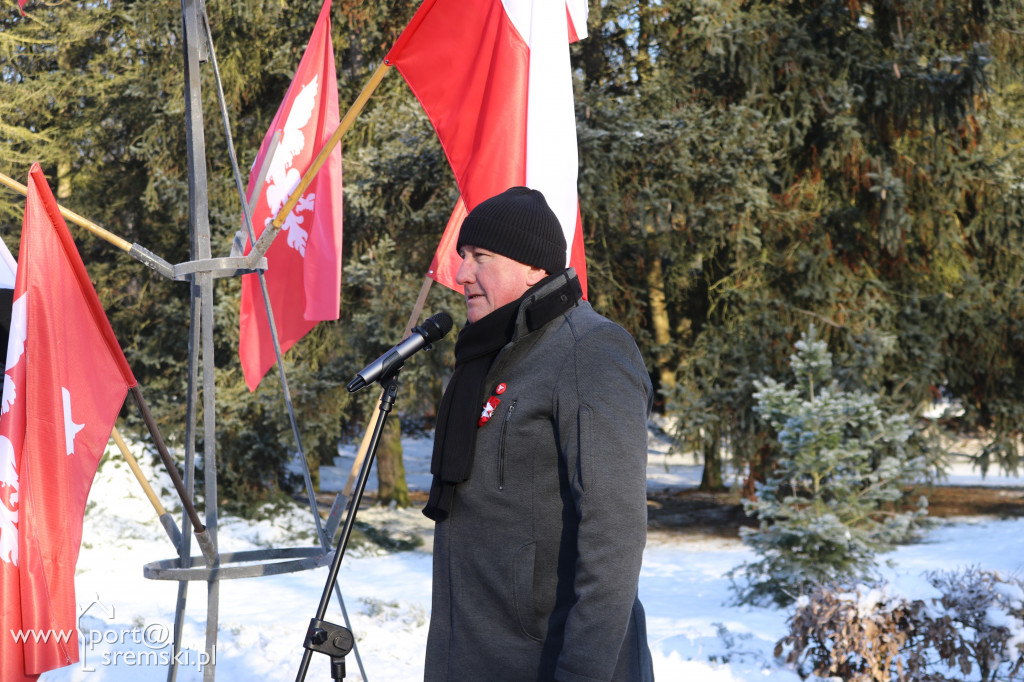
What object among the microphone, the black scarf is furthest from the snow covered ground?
the black scarf

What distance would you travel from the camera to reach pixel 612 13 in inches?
447

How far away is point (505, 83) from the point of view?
4098 mm

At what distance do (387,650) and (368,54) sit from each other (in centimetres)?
908

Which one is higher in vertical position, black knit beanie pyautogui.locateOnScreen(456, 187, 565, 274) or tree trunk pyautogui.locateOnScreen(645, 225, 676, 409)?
tree trunk pyautogui.locateOnScreen(645, 225, 676, 409)

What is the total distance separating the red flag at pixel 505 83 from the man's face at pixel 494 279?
1.88m

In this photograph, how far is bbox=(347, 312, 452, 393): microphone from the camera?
238 centimetres

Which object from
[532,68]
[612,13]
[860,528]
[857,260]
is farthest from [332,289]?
[857,260]

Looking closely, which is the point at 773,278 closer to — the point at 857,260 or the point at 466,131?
the point at 857,260

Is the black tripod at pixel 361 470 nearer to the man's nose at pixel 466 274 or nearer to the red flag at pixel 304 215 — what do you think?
the man's nose at pixel 466 274

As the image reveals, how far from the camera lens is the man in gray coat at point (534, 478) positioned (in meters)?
1.81

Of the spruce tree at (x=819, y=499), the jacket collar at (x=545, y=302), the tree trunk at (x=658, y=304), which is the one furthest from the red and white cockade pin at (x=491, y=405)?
the tree trunk at (x=658, y=304)

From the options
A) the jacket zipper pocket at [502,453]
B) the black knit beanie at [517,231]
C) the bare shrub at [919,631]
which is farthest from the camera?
the bare shrub at [919,631]

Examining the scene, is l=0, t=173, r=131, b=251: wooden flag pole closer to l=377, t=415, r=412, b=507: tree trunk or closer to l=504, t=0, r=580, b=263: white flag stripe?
l=504, t=0, r=580, b=263: white flag stripe

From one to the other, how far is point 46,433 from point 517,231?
209 cm
